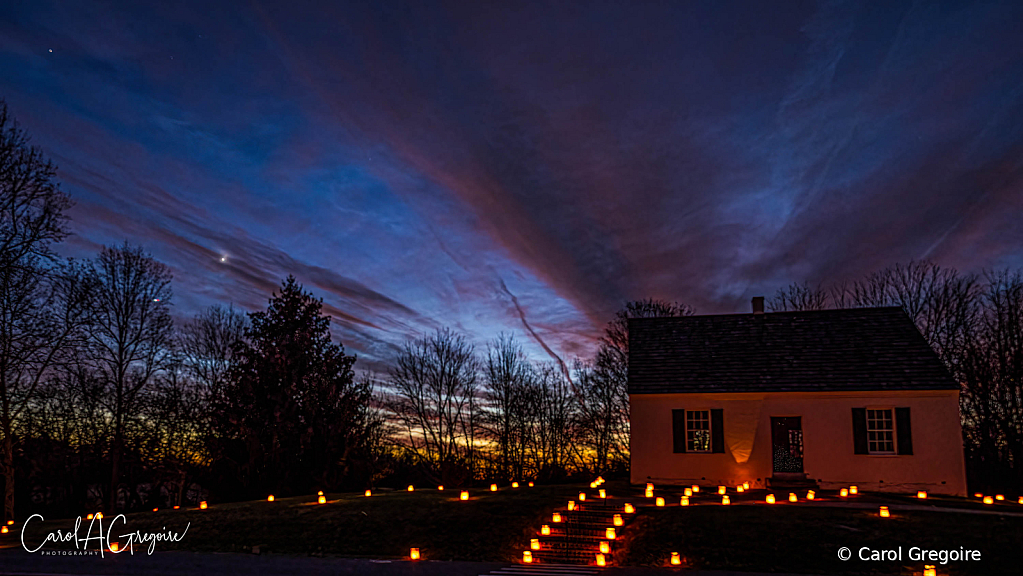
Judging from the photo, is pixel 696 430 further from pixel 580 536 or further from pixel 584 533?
pixel 580 536

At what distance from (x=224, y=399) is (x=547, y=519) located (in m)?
16.6

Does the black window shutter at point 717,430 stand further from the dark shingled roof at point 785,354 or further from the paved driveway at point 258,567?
the paved driveway at point 258,567

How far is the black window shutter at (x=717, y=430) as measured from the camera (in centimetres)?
2161

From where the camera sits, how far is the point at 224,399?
25.7m

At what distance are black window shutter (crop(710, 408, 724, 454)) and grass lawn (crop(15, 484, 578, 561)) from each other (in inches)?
225

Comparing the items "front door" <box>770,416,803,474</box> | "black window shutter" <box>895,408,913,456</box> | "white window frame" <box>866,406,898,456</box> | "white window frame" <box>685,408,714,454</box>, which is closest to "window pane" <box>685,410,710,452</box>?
"white window frame" <box>685,408,714,454</box>

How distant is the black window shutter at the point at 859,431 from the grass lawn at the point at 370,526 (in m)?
9.61

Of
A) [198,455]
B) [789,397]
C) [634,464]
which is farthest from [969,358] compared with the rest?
[198,455]

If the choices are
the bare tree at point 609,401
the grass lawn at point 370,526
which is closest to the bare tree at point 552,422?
the bare tree at point 609,401

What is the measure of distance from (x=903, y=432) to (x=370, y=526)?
56.2ft

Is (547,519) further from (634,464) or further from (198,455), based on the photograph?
(198,455)

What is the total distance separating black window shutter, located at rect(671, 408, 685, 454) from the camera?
2202 centimetres

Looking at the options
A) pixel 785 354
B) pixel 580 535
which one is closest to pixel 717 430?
pixel 785 354

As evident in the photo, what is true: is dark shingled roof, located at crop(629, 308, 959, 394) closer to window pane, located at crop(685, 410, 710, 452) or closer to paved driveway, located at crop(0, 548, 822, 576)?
window pane, located at crop(685, 410, 710, 452)
